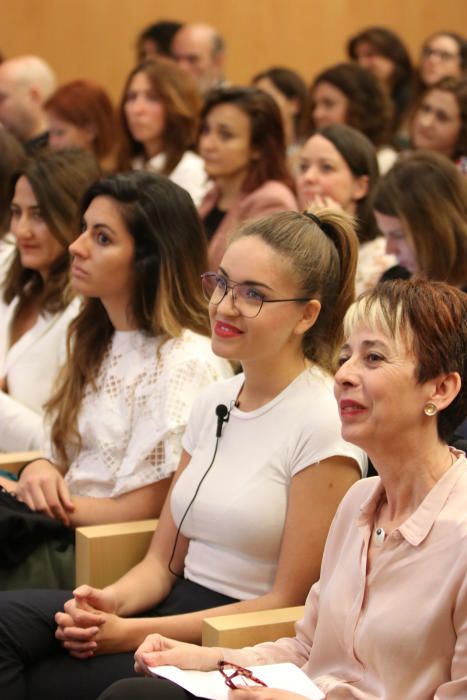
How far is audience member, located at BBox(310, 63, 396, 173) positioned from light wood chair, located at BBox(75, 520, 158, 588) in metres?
2.89

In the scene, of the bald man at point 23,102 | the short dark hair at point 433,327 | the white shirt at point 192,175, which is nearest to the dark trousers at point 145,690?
the short dark hair at point 433,327

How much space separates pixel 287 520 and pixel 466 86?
3100 millimetres

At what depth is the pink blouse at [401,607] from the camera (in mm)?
1591

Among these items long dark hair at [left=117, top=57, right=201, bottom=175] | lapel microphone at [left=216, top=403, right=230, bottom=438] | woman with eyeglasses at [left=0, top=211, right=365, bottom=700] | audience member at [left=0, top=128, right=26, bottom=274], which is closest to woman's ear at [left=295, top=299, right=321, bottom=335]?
woman with eyeglasses at [left=0, top=211, right=365, bottom=700]

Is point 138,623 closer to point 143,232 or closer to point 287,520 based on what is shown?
point 287,520

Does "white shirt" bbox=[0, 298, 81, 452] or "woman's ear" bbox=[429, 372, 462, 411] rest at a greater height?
"woman's ear" bbox=[429, 372, 462, 411]

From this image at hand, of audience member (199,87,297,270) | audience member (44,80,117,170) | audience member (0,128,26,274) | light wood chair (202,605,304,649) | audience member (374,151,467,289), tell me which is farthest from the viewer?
audience member (44,80,117,170)

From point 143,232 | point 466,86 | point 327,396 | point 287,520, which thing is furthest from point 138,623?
point 466,86

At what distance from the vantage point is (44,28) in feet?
24.2

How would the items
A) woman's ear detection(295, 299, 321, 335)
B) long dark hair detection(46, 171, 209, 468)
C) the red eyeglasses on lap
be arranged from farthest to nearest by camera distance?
long dark hair detection(46, 171, 209, 468)
woman's ear detection(295, 299, 321, 335)
the red eyeglasses on lap

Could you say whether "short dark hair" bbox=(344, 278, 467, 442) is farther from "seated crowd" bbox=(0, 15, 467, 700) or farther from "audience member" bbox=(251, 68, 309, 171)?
"audience member" bbox=(251, 68, 309, 171)

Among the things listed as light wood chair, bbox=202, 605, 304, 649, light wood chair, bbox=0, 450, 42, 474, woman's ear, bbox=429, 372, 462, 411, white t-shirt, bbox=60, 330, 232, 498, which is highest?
woman's ear, bbox=429, 372, 462, 411

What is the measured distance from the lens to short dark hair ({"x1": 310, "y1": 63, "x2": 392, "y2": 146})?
16.7ft

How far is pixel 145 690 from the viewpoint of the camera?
1.69 metres
